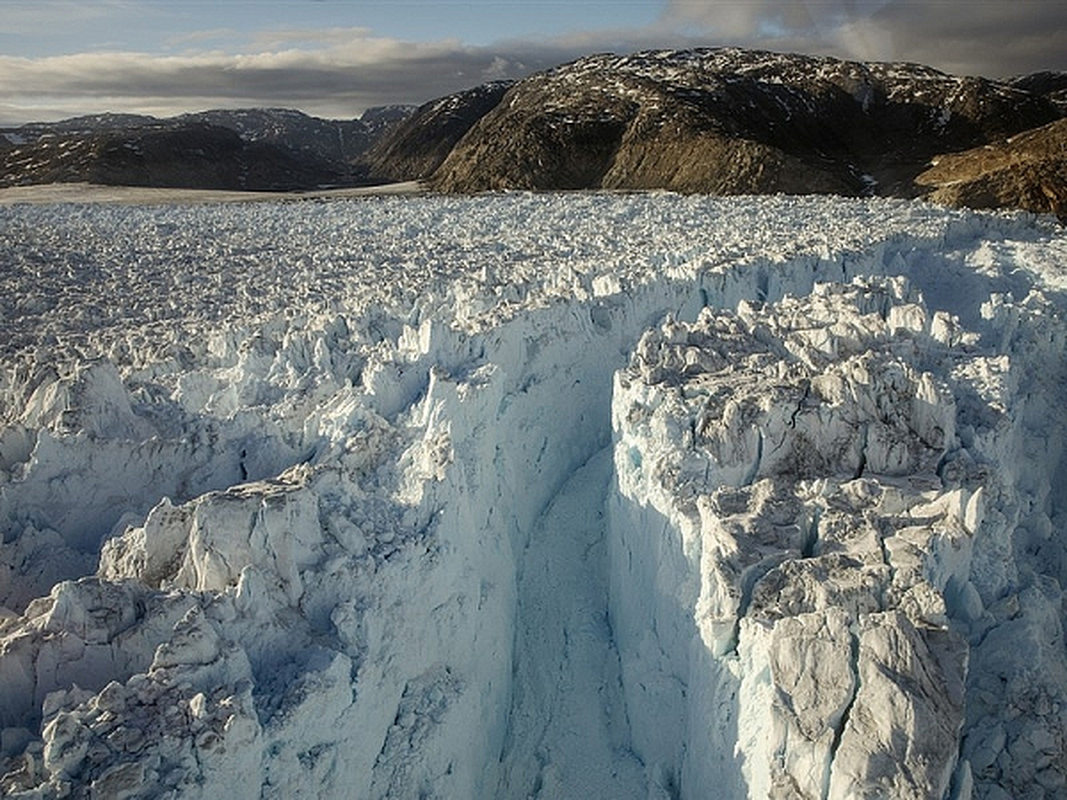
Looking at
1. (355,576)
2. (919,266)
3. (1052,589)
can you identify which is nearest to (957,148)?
(919,266)

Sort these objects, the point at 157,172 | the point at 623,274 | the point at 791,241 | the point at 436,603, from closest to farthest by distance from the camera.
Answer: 1. the point at 436,603
2. the point at 623,274
3. the point at 791,241
4. the point at 157,172

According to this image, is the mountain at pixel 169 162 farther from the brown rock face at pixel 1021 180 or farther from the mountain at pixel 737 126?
the brown rock face at pixel 1021 180

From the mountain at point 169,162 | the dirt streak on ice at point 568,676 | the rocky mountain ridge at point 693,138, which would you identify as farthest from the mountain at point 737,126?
the dirt streak on ice at point 568,676

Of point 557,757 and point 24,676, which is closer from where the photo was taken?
point 24,676

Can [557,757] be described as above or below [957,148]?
below

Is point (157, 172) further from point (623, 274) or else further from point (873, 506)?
point (873, 506)

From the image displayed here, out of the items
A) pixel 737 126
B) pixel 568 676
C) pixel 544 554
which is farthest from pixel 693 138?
pixel 568 676

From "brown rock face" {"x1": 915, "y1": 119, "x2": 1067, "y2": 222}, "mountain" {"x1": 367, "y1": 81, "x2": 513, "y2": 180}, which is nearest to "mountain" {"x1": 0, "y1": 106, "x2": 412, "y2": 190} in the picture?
"mountain" {"x1": 367, "y1": 81, "x2": 513, "y2": 180}
